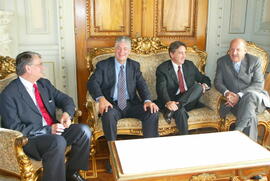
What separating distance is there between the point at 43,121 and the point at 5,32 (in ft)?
3.91

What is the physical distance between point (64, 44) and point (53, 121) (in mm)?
1195

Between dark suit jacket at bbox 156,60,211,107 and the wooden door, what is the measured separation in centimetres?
58

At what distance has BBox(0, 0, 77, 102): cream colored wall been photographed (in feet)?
10.4

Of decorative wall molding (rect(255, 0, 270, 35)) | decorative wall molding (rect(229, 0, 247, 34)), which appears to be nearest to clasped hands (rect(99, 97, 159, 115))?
decorative wall molding (rect(229, 0, 247, 34))

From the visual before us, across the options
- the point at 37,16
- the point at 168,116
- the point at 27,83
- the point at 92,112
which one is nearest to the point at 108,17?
the point at 37,16

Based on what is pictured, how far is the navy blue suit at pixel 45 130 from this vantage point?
6.68ft

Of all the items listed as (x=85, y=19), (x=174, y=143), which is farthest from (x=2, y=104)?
(x=85, y=19)

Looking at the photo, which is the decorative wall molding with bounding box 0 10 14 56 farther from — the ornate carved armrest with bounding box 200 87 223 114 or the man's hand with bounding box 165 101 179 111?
the ornate carved armrest with bounding box 200 87 223 114

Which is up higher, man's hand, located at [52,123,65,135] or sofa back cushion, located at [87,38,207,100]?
sofa back cushion, located at [87,38,207,100]

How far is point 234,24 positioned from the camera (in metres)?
3.72

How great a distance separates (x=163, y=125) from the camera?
111 inches

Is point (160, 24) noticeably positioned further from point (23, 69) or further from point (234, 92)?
point (23, 69)

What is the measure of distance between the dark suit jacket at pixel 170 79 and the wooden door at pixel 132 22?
0.58 meters

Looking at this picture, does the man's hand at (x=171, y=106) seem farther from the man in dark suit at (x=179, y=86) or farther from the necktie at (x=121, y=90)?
the necktie at (x=121, y=90)
